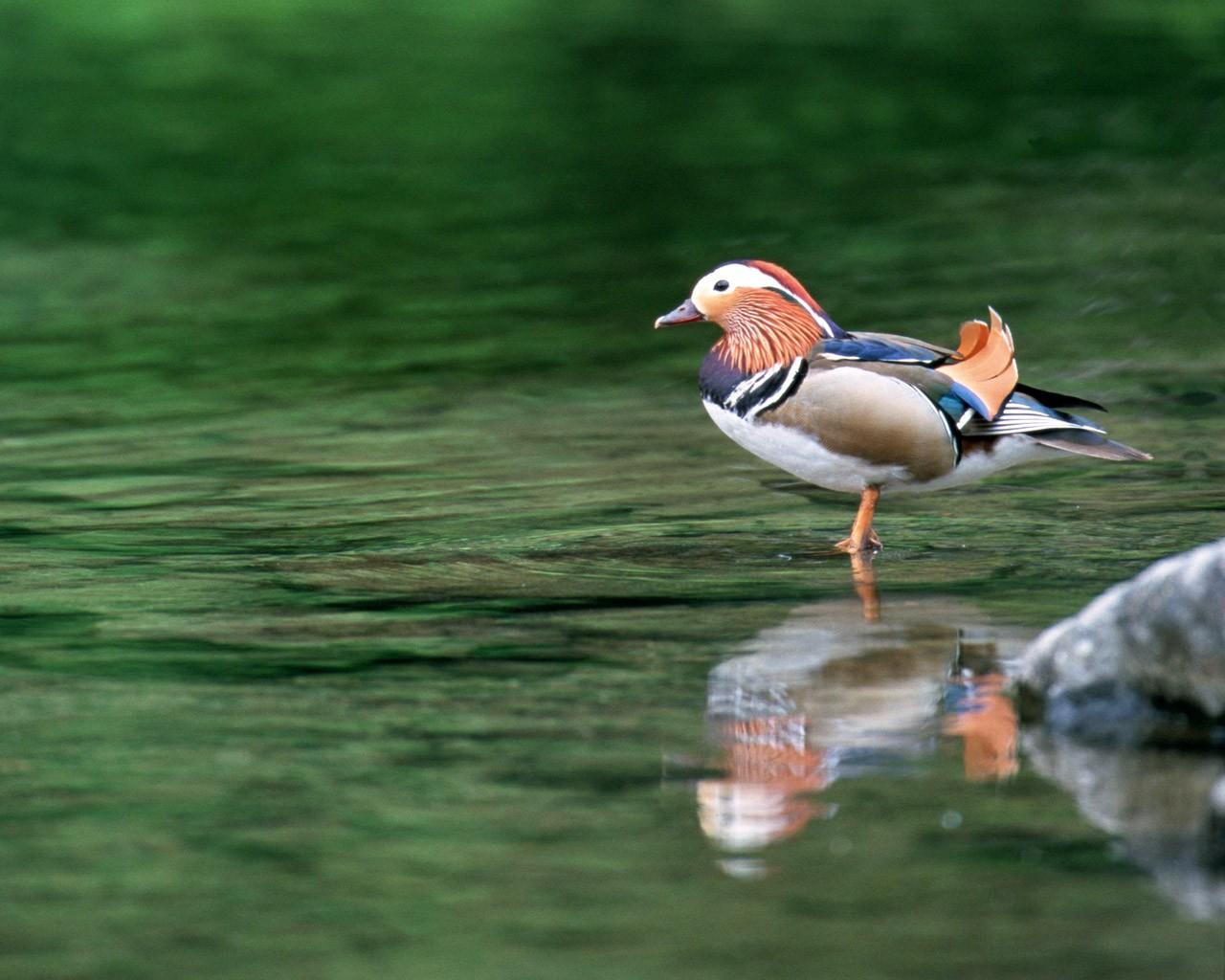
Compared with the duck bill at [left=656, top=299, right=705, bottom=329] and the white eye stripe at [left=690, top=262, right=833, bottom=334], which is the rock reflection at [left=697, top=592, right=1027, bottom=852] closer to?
the white eye stripe at [left=690, top=262, right=833, bottom=334]

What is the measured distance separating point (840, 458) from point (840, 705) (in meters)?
2.47

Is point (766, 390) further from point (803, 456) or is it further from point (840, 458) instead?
point (840, 458)

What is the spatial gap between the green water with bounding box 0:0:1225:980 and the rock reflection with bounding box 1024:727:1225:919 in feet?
0.36

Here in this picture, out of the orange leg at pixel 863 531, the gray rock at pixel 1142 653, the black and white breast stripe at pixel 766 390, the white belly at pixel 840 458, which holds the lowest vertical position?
the gray rock at pixel 1142 653

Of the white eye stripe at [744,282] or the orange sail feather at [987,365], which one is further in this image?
the white eye stripe at [744,282]

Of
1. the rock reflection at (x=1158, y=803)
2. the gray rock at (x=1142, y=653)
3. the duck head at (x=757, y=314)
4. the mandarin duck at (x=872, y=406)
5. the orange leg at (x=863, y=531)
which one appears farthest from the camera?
the duck head at (x=757, y=314)

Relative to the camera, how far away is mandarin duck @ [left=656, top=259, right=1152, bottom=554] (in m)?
9.21

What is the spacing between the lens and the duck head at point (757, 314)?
31.2ft

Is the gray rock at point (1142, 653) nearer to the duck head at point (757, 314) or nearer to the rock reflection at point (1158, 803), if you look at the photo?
the rock reflection at point (1158, 803)

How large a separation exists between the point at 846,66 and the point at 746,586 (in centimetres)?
2177

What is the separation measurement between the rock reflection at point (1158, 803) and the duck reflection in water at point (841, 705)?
183 millimetres

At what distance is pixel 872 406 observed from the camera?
9.17 m

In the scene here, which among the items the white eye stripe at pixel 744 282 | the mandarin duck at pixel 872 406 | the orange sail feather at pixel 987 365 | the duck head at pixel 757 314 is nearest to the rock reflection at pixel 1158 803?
the mandarin duck at pixel 872 406

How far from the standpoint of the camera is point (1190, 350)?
14641mm
